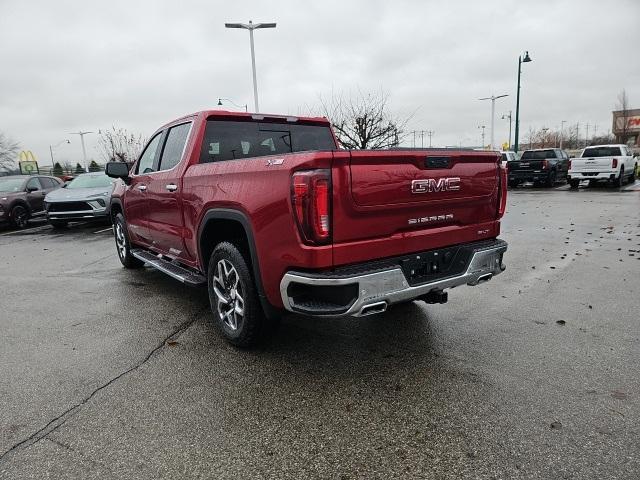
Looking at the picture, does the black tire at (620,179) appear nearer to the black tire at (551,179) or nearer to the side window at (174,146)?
the black tire at (551,179)

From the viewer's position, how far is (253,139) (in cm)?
456

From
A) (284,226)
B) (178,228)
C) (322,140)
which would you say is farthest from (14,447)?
(322,140)

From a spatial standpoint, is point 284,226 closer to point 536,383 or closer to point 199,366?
point 199,366

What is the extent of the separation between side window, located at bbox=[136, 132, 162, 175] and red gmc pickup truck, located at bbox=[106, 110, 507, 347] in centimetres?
70

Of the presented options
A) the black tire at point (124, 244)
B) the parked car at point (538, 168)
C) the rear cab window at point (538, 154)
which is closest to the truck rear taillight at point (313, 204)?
the black tire at point (124, 244)

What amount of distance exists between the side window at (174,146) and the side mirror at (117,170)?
2.97 ft

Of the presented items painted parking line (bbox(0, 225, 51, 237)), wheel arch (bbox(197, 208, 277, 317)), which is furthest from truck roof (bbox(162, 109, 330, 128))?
painted parking line (bbox(0, 225, 51, 237))

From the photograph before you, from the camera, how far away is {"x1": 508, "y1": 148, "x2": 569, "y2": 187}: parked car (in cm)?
2062

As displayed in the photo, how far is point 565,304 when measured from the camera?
15.2 ft

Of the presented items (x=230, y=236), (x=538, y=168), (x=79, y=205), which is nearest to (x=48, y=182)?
(x=79, y=205)

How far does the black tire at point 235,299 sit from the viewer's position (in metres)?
3.39

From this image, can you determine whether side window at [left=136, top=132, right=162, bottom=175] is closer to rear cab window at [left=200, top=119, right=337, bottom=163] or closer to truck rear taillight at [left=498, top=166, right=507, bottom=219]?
rear cab window at [left=200, top=119, right=337, bottom=163]

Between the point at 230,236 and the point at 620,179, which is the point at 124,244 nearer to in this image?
the point at 230,236

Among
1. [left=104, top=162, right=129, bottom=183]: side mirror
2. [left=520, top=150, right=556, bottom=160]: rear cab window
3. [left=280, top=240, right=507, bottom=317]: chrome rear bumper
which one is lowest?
[left=280, top=240, right=507, bottom=317]: chrome rear bumper
